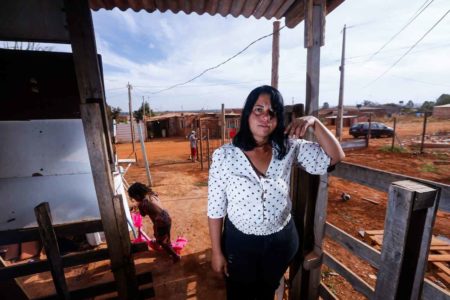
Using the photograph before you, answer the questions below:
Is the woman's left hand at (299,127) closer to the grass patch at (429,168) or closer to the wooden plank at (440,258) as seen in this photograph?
the wooden plank at (440,258)

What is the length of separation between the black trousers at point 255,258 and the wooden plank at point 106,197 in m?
1.17

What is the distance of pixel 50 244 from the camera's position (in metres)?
2.03

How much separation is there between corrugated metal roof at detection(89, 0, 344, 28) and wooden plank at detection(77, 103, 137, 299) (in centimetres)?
195

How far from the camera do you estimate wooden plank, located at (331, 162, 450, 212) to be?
3.91 feet

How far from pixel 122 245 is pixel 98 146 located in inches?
42.4

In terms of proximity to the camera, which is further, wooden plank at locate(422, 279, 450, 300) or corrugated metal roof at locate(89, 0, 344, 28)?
corrugated metal roof at locate(89, 0, 344, 28)

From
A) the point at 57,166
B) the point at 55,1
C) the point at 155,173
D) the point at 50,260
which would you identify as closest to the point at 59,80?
the point at 55,1

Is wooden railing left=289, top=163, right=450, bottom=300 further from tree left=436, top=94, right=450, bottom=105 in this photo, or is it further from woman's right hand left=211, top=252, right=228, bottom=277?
tree left=436, top=94, right=450, bottom=105

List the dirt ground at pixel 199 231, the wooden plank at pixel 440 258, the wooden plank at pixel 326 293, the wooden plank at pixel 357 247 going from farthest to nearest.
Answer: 1. the wooden plank at pixel 440 258
2. the dirt ground at pixel 199 231
3. the wooden plank at pixel 326 293
4. the wooden plank at pixel 357 247

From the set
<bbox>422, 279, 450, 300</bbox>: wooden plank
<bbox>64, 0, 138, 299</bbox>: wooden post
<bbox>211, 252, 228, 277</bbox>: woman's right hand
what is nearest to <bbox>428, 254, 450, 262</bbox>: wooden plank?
<bbox>422, 279, 450, 300</bbox>: wooden plank

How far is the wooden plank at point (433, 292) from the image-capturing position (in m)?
1.32

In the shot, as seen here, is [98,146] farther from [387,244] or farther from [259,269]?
[387,244]

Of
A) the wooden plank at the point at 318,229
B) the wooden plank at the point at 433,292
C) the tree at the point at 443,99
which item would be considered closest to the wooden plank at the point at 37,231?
the wooden plank at the point at 318,229

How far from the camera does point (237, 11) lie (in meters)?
3.08
